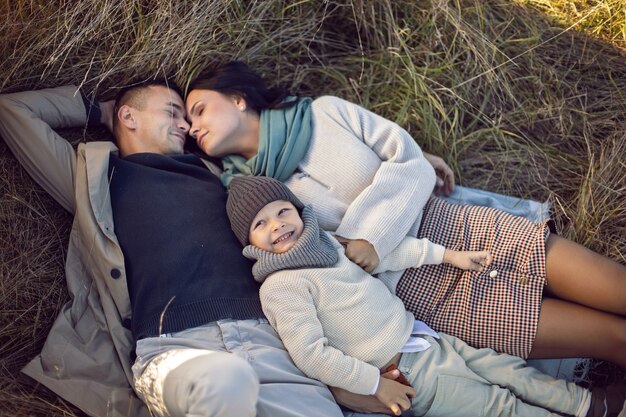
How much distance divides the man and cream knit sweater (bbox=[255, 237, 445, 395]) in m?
0.10

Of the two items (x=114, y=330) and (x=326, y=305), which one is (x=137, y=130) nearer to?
(x=114, y=330)

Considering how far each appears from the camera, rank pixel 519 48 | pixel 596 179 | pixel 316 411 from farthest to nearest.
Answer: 1. pixel 519 48
2. pixel 596 179
3. pixel 316 411

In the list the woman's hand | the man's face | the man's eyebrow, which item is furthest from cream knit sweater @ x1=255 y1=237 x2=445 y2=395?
the man's eyebrow

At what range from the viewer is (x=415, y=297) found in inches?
111

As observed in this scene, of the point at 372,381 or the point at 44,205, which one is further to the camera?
the point at 44,205

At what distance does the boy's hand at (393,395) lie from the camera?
2.43m

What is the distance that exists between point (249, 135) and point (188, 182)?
1.24ft

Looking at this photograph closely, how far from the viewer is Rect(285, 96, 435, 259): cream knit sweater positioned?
281 cm

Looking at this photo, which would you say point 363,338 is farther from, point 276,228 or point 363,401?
point 276,228

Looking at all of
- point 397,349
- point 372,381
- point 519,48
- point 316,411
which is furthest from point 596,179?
point 316,411

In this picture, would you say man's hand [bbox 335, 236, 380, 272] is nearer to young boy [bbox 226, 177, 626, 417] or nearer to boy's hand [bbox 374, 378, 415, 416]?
young boy [bbox 226, 177, 626, 417]

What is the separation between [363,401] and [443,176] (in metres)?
1.29

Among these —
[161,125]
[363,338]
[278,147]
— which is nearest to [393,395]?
[363,338]

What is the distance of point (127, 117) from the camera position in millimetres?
3043
